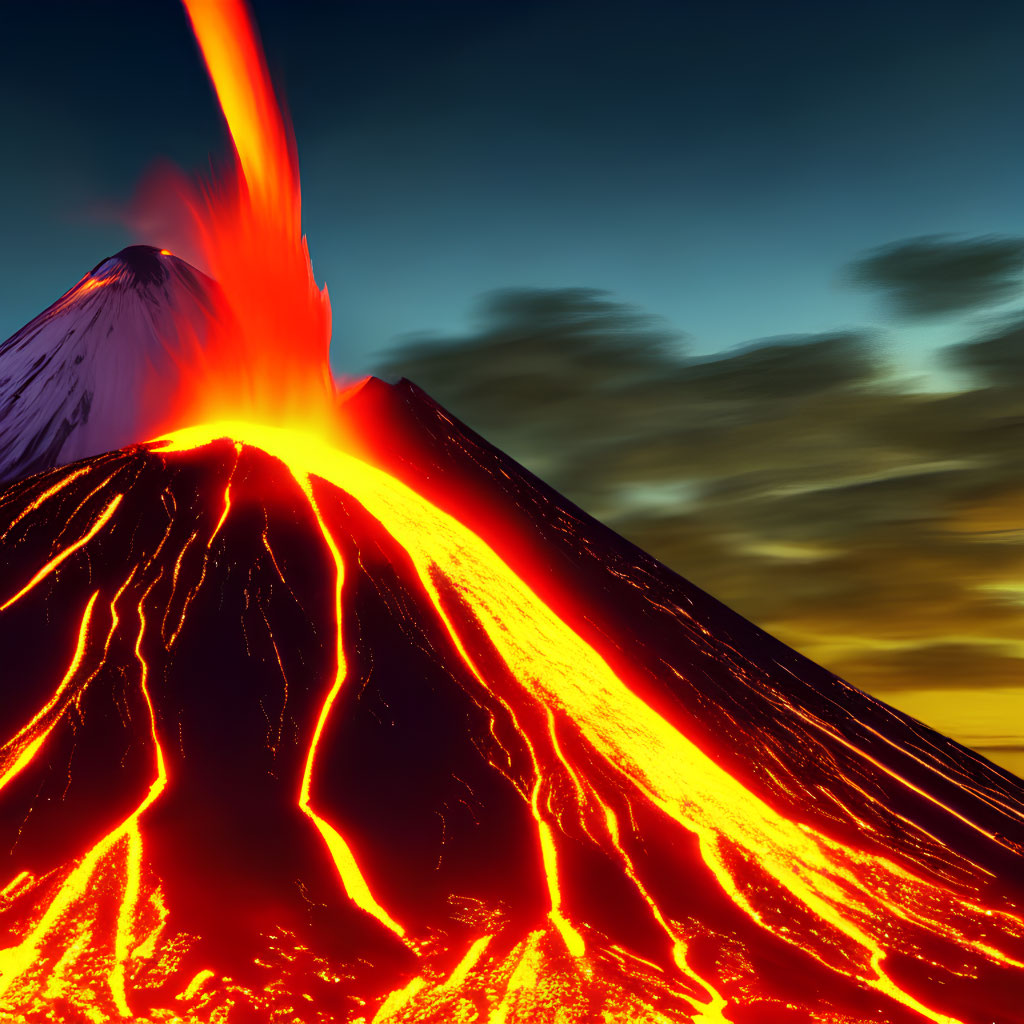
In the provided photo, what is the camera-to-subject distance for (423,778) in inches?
991

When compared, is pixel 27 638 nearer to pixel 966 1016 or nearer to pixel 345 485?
pixel 345 485

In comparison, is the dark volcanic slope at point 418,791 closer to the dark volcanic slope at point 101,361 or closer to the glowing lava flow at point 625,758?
the glowing lava flow at point 625,758

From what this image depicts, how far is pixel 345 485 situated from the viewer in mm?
37719

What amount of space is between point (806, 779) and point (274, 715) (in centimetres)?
1386

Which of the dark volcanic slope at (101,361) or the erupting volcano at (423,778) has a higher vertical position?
the dark volcanic slope at (101,361)

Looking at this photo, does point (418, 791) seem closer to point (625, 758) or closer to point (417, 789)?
point (417, 789)

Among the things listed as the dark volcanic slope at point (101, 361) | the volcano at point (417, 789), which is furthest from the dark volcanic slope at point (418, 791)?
the dark volcanic slope at point (101, 361)

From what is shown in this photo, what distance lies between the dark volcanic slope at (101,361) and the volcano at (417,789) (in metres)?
7.95

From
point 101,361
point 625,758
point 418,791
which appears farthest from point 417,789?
point 101,361

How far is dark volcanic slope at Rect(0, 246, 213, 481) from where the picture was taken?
45625 millimetres

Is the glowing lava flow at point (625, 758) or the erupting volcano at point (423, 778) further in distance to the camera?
the glowing lava flow at point (625, 758)

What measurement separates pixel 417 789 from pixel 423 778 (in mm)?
396

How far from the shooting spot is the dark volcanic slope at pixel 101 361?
45625 millimetres

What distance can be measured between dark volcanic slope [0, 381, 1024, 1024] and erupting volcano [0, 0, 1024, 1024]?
3.3 inches
